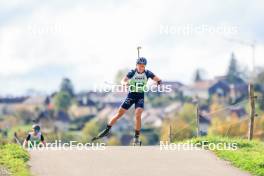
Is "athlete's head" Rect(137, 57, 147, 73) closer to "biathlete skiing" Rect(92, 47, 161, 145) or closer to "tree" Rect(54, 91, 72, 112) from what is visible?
"biathlete skiing" Rect(92, 47, 161, 145)

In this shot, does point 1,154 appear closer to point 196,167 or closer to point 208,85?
point 196,167

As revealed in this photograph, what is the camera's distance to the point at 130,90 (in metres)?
18.1

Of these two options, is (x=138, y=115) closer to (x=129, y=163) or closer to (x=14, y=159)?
(x=129, y=163)

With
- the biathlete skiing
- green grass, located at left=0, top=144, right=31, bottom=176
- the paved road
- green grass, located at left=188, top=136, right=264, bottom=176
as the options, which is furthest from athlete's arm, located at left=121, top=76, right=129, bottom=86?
green grass, located at left=0, top=144, right=31, bottom=176

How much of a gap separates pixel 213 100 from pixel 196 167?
161 meters

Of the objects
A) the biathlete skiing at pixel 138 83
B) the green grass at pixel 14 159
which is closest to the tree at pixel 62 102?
the biathlete skiing at pixel 138 83

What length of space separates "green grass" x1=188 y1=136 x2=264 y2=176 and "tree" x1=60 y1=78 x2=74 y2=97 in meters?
171

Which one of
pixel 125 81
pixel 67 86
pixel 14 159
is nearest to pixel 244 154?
pixel 125 81

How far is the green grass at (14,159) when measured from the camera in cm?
1418

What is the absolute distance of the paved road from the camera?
14445 mm

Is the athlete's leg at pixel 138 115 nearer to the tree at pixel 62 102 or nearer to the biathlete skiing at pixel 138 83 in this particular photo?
the biathlete skiing at pixel 138 83

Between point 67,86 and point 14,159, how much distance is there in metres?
177

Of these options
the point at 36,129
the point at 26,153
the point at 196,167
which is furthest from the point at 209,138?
the point at 36,129

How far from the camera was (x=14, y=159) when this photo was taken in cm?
1523
